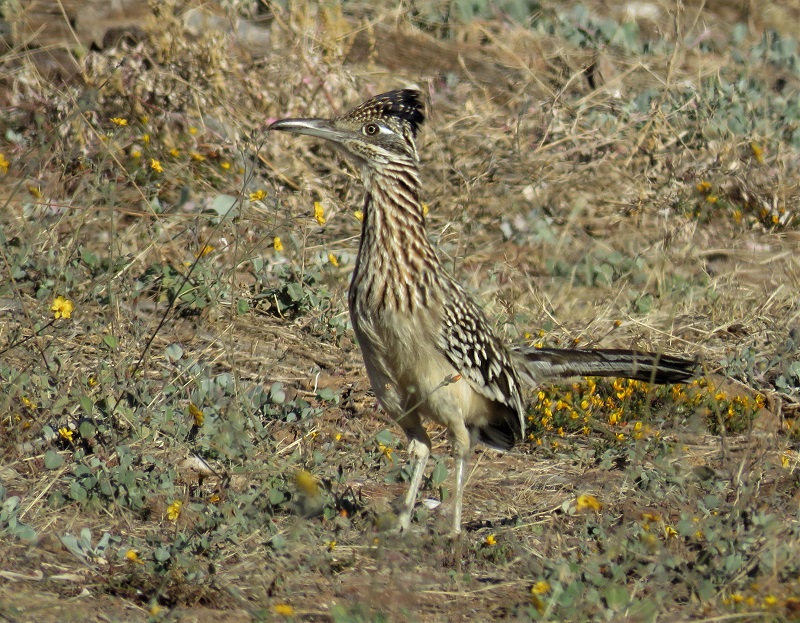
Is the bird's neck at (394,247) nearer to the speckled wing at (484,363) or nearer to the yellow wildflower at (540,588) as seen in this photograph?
the speckled wing at (484,363)

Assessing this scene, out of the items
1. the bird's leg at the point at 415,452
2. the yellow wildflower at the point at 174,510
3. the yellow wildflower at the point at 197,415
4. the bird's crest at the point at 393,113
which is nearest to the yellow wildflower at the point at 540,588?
the bird's leg at the point at 415,452

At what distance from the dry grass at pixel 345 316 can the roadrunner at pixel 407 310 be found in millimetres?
285

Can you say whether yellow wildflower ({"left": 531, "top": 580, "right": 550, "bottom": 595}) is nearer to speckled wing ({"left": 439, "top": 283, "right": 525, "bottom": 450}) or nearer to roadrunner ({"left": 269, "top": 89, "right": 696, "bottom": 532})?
roadrunner ({"left": 269, "top": 89, "right": 696, "bottom": 532})

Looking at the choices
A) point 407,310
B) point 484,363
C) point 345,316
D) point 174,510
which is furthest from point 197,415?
point 345,316

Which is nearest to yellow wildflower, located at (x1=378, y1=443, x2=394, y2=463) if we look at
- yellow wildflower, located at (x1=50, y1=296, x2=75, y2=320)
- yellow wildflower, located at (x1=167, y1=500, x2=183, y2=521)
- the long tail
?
the long tail

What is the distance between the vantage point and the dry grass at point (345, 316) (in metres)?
4.12

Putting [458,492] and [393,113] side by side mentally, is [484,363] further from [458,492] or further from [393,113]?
[393,113]

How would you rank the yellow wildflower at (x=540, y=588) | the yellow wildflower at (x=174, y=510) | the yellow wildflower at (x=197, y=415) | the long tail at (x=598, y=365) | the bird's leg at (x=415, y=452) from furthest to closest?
the long tail at (x=598, y=365), the bird's leg at (x=415, y=452), the yellow wildflower at (x=197, y=415), the yellow wildflower at (x=174, y=510), the yellow wildflower at (x=540, y=588)

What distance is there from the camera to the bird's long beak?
5.11 metres

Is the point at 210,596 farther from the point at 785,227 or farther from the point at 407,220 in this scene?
the point at 785,227

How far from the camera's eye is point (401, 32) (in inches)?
399

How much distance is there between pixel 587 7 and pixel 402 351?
743cm

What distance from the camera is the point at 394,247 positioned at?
496cm

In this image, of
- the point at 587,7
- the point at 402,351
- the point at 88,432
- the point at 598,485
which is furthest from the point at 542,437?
the point at 587,7
